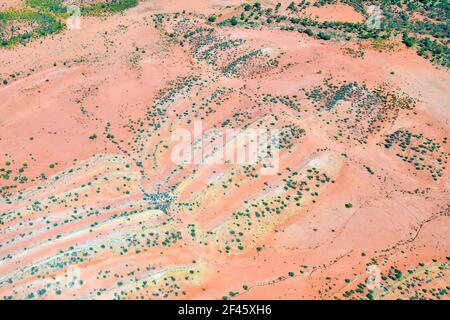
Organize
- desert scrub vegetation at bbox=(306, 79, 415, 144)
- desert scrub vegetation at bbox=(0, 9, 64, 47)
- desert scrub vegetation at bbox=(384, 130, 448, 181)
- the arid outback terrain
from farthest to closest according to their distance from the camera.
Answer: desert scrub vegetation at bbox=(0, 9, 64, 47) → desert scrub vegetation at bbox=(306, 79, 415, 144) → desert scrub vegetation at bbox=(384, 130, 448, 181) → the arid outback terrain

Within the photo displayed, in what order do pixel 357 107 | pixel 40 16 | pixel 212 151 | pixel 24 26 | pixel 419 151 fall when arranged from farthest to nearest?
pixel 40 16 < pixel 24 26 < pixel 357 107 < pixel 419 151 < pixel 212 151

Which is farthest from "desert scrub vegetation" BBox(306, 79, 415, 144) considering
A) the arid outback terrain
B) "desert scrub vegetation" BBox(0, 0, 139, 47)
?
"desert scrub vegetation" BBox(0, 0, 139, 47)

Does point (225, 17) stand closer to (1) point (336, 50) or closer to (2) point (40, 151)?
(1) point (336, 50)

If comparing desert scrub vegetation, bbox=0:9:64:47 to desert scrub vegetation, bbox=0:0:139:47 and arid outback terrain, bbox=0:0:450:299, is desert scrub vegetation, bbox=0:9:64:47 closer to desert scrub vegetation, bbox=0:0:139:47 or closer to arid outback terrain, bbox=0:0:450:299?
desert scrub vegetation, bbox=0:0:139:47

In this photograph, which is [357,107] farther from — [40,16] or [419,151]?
[40,16]

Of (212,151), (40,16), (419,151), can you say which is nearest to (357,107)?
(419,151)

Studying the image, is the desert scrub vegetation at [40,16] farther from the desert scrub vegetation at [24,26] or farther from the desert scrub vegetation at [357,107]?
the desert scrub vegetation at [357,107]

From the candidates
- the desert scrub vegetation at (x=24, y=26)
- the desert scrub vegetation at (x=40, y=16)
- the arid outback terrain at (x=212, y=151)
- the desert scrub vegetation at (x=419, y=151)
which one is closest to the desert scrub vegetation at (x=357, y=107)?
the arid outback terrain at (x=212, y=151)

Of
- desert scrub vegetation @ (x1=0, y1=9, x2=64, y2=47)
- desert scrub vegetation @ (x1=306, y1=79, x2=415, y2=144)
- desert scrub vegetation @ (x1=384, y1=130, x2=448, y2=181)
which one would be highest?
desert scrub vegetation @ (x1=0, y1=9, x2=64, y2=47)
